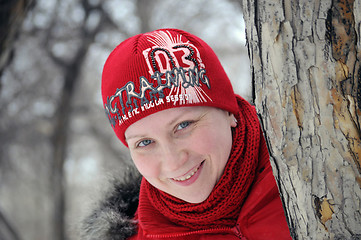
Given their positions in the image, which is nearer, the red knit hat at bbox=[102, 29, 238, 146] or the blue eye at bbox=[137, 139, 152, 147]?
the red knit hat at bbox=[102, 29, 238, 146]

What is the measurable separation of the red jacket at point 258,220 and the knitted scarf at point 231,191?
0.13ft

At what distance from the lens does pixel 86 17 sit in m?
7.08

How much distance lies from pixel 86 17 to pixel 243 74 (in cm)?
295

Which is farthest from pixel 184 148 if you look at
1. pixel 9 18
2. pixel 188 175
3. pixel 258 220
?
pixel 9 18

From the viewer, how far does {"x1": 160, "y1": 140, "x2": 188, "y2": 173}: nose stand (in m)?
1.77

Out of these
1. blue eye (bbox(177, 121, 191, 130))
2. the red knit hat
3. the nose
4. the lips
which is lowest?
the lips

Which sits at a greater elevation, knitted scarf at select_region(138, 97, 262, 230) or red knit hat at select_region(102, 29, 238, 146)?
red knit hat at select_region(102, 29, 238, 146)

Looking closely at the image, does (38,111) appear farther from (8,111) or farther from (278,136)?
(278,136)

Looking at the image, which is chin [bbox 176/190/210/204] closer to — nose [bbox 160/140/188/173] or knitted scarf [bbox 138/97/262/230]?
knitted scarf [bbox 138/97/262/230]

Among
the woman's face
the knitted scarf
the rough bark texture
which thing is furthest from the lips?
the rough bark texture

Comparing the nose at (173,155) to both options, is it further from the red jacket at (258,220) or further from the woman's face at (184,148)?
the red jacket at (258,220)

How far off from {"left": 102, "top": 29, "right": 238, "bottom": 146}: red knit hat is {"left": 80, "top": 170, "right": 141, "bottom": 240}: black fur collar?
0.61 metres

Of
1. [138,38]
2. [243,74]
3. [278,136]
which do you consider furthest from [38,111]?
[278,136]

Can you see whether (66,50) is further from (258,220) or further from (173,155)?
(258,220)
